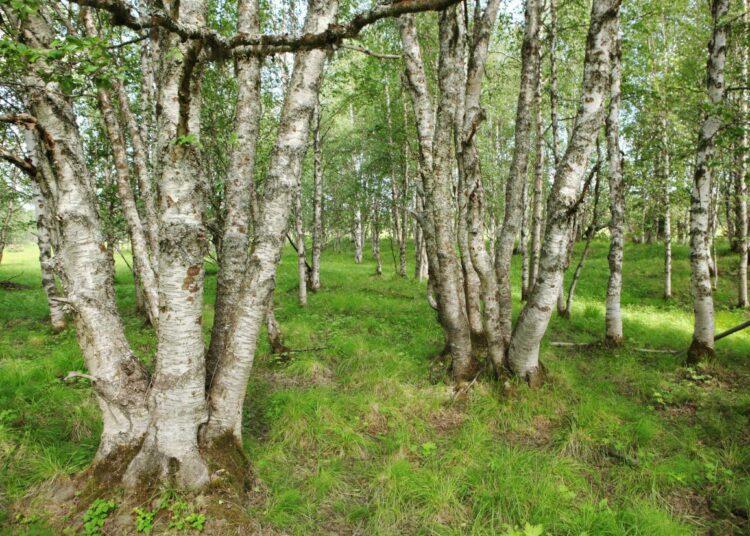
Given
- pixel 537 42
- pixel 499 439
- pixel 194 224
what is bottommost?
pixel 499 439

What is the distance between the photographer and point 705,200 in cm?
709

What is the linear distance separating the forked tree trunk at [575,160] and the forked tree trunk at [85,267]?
16.0 ft


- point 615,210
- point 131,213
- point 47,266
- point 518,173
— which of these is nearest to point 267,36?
point 518,173

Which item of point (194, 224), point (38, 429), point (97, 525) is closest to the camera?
point (97, 525)

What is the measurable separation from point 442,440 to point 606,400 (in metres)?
2.73

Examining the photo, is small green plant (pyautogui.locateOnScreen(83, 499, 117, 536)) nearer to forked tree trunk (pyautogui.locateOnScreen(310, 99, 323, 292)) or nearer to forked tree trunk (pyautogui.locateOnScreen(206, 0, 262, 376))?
forked tree trunk (pyautogui.locateOnScreen(206, 0, 262, 376))

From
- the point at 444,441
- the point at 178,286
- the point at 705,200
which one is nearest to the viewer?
the point at 178,286

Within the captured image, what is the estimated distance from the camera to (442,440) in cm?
480

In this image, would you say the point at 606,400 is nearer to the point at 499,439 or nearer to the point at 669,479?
the point at 669,479

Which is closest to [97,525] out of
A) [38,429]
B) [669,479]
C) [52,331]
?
[38,429]

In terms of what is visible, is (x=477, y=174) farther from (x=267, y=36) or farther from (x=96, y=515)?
(x=96, y=515)

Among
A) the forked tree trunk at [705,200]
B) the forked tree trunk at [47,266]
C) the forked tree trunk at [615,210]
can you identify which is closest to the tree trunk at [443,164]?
the forked tree trunk at [615,210]

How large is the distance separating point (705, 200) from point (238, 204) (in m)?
8.41

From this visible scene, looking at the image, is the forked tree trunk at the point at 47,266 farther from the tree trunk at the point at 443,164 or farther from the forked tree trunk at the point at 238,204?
the tree trunk at the point at 443,164
